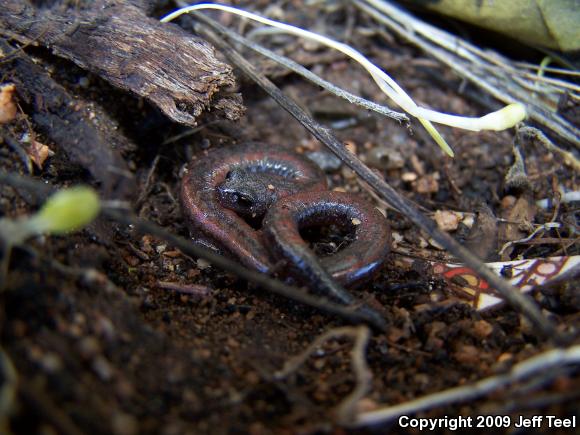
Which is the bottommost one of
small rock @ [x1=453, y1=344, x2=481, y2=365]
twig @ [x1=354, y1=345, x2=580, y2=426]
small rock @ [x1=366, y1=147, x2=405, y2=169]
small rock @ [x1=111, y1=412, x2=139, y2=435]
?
small rock @ [x1=111, y1=412, x2=139, y2=435]

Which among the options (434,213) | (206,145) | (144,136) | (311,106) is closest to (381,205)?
(434,213)

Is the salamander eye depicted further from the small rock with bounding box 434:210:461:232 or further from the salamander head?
the small rock with bounding box 434:210:461:232

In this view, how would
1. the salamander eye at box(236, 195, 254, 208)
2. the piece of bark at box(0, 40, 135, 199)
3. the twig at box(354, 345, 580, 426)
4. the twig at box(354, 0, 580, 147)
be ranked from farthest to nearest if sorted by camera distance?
the twig at box(354, 0, 580, 147)
the salamander eye at box(236, 195, 254, 208)
the piece of bark at box(0, 40, 135, 199)
the twig at box(354, 345, 580, 426)

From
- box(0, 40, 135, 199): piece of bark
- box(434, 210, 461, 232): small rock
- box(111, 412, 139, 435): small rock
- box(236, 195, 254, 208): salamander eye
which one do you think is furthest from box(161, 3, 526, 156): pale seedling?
box(111, 412, 139, 435): small rock

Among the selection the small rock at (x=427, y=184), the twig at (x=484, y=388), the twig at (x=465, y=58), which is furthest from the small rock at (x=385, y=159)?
the twig at (x=484, y=388)

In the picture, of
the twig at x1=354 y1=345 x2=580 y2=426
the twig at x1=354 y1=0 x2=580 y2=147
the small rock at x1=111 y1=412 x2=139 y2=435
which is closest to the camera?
the small rock at x1=111 y1=412 x2=139 y2=435

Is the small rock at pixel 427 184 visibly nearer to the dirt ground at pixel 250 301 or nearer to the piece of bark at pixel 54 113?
the dirt ground at pixel 250 301

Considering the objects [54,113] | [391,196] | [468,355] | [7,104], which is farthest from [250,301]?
[7,104]

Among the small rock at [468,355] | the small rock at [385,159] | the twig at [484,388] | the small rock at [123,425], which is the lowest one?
the small rock at [123,425]
